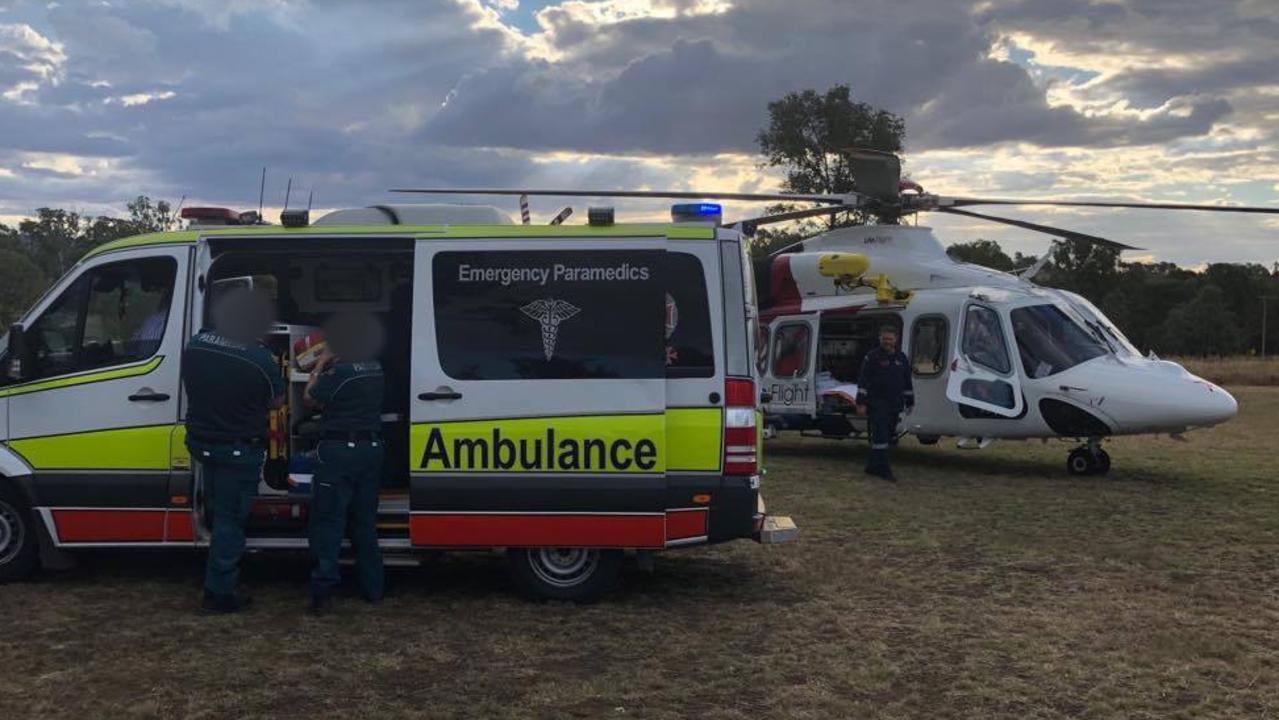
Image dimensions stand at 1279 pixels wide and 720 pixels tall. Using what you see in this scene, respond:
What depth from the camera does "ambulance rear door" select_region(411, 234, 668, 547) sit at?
581 cm

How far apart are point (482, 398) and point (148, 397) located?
6.62 feet

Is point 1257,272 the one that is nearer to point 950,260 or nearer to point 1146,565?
point 950,260

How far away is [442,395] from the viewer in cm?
584

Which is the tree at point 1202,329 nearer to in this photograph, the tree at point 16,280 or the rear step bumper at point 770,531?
the tree at point 16,280

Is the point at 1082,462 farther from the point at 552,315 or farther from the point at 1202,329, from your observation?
the point at 1202,329

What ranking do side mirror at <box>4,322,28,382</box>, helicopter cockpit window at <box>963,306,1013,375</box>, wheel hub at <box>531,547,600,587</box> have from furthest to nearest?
helicopter cockpit window at <box>963,306,1013,375</box>, wheel hub at <box>531,547,600,587</box>, side mirror at <box>4,322,28,382</box>

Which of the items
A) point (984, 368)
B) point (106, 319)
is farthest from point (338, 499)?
point (984, 368)

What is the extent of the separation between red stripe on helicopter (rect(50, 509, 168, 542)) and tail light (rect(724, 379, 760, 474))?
11.0ft

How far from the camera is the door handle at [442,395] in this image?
5.84 metres

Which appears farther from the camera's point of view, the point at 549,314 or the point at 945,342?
the point at 945,342

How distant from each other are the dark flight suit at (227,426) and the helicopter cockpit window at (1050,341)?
920 centimetres

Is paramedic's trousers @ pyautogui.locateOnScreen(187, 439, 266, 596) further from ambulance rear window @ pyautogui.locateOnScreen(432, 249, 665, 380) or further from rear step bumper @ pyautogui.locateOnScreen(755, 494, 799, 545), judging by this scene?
rear step bumper @ pyautogui.locateOnScreen(755, 494, 799, 545)

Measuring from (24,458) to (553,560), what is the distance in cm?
322

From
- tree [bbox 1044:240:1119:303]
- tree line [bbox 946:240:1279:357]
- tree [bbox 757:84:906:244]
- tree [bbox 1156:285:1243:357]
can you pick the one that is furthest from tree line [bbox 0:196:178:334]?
tree [bbox 1156:285:1243:357]
